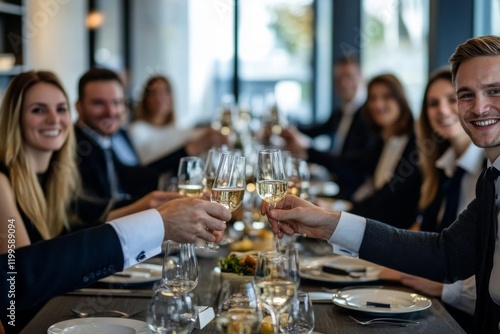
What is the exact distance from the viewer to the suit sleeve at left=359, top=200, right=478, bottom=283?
81.7 inches

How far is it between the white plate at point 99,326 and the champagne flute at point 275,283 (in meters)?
0.32

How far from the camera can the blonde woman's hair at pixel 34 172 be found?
2.59 m

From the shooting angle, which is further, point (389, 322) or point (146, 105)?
point (146, 105)

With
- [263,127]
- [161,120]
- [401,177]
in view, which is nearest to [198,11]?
[161,120]

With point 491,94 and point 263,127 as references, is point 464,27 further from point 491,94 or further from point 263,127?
point 491,94

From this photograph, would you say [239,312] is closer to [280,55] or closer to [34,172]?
[34,172]

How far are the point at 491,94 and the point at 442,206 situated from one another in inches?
40.6

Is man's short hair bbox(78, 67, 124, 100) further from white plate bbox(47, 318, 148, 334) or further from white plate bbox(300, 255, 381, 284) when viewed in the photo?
white plate bbox(47, 318, 148, 334)

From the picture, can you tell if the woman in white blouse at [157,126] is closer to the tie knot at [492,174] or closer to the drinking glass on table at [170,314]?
the tie knot at [492,174]

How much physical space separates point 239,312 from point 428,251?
822mm

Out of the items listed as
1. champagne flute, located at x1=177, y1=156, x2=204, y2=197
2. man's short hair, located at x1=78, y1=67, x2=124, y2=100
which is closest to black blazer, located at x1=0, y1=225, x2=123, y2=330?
champagne flute, located at x1=177, y1=156, x2=204, y2=197

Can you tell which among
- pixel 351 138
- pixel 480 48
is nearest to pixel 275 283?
pixel 480 48

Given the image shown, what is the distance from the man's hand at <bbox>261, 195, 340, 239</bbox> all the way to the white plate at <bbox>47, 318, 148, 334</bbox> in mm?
452

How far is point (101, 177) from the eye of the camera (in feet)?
13.0
